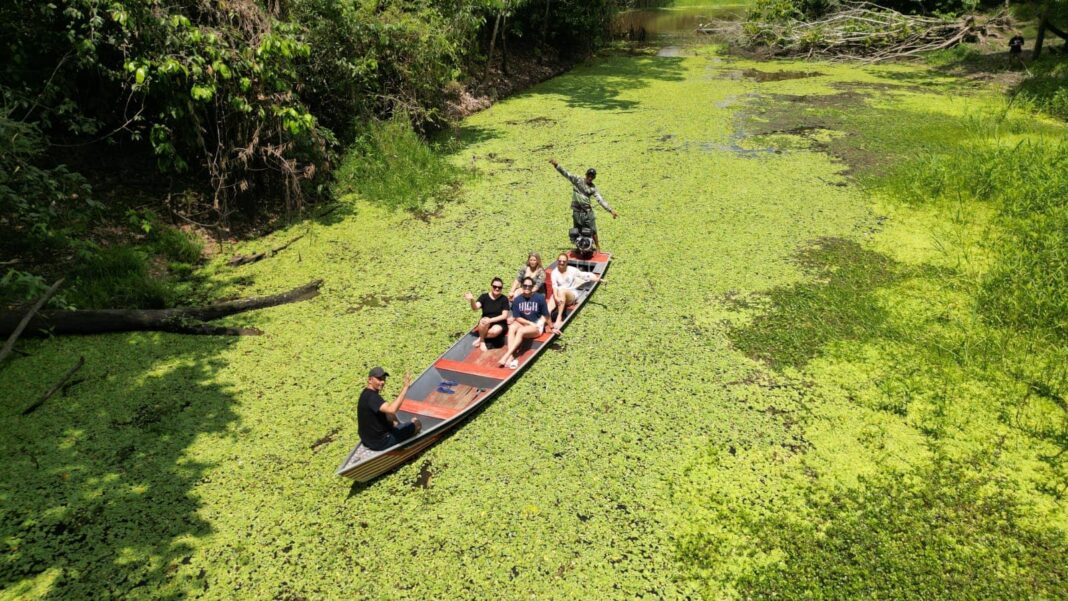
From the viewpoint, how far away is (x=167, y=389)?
5.81 meters

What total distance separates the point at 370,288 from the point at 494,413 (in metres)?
3.22

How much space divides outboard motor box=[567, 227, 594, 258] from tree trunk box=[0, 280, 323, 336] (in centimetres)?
450

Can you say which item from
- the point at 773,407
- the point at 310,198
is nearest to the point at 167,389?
the point at 310,198

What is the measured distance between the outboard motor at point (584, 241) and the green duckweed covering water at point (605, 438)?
55 cm

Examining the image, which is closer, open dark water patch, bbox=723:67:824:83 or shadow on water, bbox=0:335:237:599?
shadow on water, bbox=0:335:237:599

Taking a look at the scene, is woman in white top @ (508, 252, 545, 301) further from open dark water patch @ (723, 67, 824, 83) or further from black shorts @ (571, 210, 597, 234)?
open dark water patch @ (723, 67, 824, 83)

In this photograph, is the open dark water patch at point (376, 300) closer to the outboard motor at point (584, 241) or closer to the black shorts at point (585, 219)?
the outboard motor at point (584, 241)

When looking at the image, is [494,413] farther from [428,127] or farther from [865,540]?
[428,127]

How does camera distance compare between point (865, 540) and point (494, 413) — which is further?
point (494, 413)

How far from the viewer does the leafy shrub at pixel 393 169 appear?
10.4 m

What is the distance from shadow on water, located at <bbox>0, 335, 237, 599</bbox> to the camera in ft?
13.2

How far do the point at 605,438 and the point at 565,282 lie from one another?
2668 millimetres

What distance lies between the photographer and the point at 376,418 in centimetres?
459

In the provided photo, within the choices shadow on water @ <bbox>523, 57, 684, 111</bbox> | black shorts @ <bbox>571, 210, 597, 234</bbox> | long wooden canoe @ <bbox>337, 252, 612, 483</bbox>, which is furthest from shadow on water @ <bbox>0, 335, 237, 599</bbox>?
shadow on water @ <bbox>523, 57, 684, 111</bbox>
